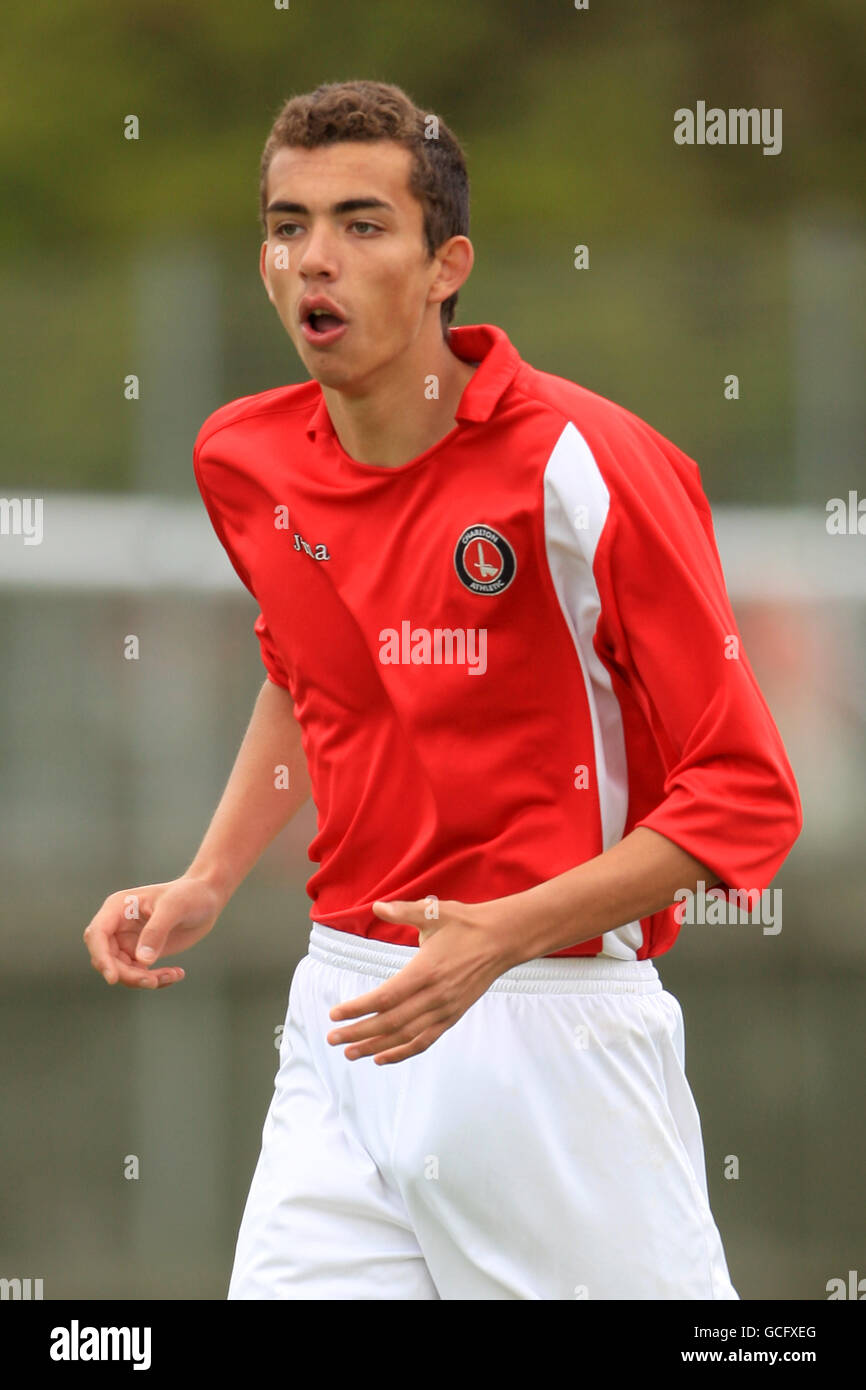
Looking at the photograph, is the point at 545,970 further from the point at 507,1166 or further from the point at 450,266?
the point at 450,266

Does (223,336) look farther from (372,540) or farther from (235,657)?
(372,540)

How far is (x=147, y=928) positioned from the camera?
1303mm

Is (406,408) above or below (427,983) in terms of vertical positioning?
above

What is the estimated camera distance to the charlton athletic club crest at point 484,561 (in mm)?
1183

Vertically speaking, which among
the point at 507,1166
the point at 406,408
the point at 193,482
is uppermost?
the point at 193,482

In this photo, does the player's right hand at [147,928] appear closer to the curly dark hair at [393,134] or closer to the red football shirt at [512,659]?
the red football shirt at [512,659]

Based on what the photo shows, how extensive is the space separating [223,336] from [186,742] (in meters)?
0.74

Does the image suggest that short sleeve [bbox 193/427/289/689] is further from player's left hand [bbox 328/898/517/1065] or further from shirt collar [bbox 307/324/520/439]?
player's left hand [bbox 328/898/517/1065]

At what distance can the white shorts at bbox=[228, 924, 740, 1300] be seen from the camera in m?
1.20

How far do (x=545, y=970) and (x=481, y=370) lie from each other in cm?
40

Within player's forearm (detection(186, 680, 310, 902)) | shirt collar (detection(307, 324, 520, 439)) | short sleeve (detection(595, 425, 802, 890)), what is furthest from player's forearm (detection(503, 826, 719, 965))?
player's forearm (detection(186, 680, 310, 902))

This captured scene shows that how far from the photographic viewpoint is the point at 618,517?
1134mm

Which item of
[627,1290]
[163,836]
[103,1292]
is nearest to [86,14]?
[163,836]

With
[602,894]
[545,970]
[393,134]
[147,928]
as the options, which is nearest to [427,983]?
[602,894]
